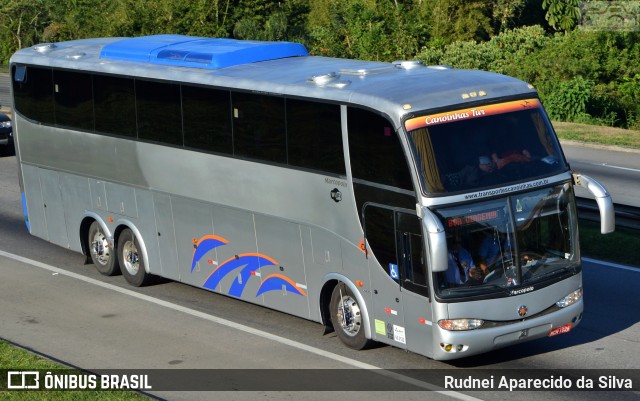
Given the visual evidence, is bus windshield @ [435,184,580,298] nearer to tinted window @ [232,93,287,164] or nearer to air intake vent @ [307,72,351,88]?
air intake vent @ [307,72,351,88]

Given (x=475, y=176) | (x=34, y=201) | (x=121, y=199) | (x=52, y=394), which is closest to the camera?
(x=52, y=394)

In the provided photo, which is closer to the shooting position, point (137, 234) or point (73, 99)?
point (137, 234)

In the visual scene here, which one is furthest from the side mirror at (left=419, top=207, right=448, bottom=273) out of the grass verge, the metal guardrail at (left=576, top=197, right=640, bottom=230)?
the metal guardrail at (left=576, top=197, right=640, bottom=230)

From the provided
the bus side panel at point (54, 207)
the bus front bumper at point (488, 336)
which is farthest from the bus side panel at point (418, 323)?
the bus side panel at point (54, 207)

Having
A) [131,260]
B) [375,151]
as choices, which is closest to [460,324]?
[375,151]

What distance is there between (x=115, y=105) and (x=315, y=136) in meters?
4.76

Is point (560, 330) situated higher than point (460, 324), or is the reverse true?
point (460, 324)

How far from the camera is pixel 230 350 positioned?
46.3 feet

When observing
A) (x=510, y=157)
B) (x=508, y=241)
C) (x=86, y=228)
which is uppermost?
(x=510, y=157)

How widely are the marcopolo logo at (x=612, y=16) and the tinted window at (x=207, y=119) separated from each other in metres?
30.2

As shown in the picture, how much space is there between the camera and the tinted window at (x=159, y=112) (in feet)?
52.8

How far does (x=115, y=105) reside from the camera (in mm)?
17281

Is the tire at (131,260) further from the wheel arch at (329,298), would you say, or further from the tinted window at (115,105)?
the wheel arch at (329,298)

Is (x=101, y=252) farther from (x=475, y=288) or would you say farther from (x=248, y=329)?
(x=475, y=288)
